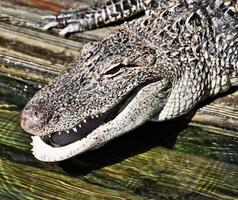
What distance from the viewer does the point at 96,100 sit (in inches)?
159

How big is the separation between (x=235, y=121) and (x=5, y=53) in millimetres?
1559

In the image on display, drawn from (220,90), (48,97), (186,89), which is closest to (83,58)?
(48,97)

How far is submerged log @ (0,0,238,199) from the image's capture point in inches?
156

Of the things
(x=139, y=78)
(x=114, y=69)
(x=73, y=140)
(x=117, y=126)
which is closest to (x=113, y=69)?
(x=114, y=69)

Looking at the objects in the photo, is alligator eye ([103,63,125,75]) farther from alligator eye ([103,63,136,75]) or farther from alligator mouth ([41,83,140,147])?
alligator mouth ([41,83,140,147])

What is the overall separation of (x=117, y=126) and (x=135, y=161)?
0.76ft

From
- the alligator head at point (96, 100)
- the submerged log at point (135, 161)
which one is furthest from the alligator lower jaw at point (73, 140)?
the submerged log at point (135, 161)

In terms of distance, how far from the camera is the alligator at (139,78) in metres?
3.99

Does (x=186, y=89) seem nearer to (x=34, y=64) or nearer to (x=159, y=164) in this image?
(x=159, y=164)

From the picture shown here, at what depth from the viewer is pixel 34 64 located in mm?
4844

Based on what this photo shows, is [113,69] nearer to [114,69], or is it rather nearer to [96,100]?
[114,69]

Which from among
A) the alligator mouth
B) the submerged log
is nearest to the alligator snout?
the alligator mouth

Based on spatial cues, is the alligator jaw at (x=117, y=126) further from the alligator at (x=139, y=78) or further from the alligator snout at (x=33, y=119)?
the alligator snout at (x=33, y=119)

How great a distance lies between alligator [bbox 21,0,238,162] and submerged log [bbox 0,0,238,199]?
0.12 meters
